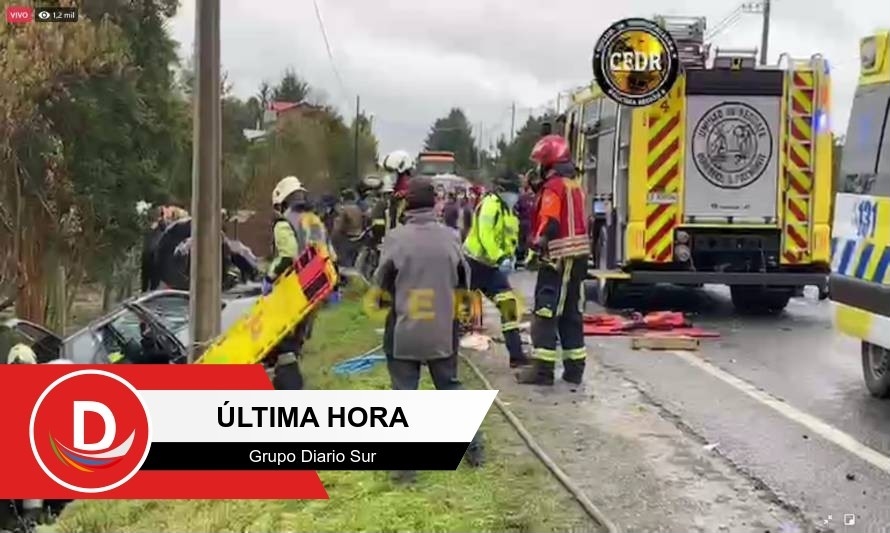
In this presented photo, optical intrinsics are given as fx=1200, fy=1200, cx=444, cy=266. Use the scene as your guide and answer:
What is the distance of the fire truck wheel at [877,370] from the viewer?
26.6 feet

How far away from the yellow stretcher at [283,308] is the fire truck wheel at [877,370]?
12.3 ft

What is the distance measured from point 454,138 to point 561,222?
91.9m

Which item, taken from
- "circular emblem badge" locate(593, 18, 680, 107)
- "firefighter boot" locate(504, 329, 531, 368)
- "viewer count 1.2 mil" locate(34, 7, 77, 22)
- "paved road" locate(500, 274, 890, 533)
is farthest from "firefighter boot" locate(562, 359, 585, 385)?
"viewer count 1.2 mil" locate(34, 7, 77, 22)

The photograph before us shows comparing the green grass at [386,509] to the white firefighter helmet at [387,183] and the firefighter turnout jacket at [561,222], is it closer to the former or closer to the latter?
the firefighter turnout jacket at [561,222]

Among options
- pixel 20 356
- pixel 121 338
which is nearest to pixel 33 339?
pixel 121 338

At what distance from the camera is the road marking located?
6.52m

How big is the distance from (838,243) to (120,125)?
10.9m

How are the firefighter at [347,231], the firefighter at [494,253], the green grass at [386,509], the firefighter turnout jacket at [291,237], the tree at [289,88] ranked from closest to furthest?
the green grass at [386,509] < the firefighter turnout jacket at [291,237] < the firefighter at [494,253] < the firefighter at [347,231] < the tree at [289,88]

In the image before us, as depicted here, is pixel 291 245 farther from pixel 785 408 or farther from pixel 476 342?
pixel 785 408

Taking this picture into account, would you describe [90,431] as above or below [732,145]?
below

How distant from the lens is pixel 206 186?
26.7 feet

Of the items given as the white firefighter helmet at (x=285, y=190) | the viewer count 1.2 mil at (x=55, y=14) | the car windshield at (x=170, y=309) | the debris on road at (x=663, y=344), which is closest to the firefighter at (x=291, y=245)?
the white firefighter helmet at (x=285, y=190)

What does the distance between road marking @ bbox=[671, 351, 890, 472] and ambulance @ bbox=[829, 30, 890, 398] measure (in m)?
0.70

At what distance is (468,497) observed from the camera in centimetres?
549
